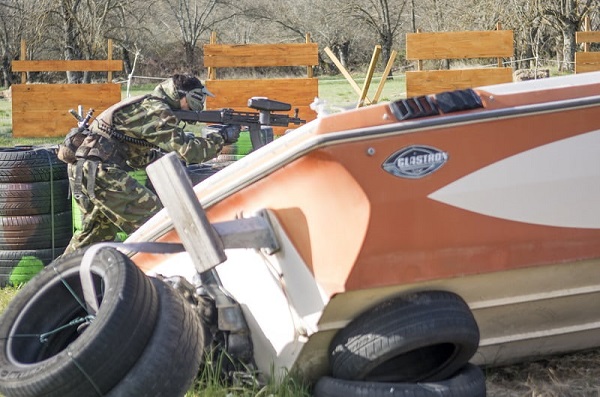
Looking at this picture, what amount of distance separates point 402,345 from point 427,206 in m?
0.55

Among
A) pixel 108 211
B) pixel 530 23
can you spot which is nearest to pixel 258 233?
pixel 108 211

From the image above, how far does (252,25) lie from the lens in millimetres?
55250

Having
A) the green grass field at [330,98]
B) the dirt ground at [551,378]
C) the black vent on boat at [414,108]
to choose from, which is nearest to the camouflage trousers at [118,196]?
the dirt ground at [551,378]

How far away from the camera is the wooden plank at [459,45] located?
58.9ft

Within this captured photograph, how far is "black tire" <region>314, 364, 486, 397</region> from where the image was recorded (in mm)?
3529

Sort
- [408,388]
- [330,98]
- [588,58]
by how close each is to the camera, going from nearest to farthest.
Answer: [408,388] < [588,58] < [330,98]

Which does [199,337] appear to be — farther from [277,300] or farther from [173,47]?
[173,47]

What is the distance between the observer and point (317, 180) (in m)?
3.47

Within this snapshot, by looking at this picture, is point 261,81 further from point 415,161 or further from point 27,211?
point 415,161

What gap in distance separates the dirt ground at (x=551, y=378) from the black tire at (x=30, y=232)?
13.0 feet

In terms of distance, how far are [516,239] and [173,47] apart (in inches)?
1999

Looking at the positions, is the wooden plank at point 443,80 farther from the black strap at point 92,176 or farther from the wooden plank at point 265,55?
the black strap at point 92,176

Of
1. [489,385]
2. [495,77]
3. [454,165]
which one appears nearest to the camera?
[454,165]

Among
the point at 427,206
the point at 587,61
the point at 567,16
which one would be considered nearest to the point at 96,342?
the point at 427,206
